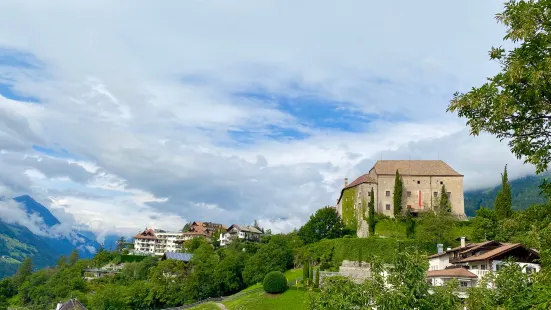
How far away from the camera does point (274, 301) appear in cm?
5981

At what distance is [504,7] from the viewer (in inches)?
486

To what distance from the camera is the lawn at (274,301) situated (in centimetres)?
5788

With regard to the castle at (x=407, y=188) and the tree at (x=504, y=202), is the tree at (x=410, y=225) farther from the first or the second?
the tree at (x=504, y=202)

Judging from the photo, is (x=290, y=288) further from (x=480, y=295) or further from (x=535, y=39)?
(x=535, y=39)

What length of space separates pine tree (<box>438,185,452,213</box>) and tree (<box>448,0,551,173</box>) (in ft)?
216

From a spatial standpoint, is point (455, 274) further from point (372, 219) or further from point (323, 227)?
point (323, 227)

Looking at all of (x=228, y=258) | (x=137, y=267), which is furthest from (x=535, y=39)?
(x=137, y=267)

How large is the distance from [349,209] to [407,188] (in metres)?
10.3

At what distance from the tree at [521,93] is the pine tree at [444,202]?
65715 mm

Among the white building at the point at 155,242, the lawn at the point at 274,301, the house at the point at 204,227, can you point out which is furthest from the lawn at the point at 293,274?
the white building at the point at 155,242

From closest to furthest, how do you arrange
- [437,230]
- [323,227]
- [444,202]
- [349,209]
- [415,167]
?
1. [437,230]
2. [444,202]
3. [323,227]
4. [415,167]
5. [349,209]

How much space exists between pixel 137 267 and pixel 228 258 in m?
29.4

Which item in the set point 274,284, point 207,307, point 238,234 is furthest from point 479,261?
point 238,234

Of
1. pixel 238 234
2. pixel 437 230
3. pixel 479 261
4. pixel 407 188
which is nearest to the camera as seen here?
pixel 479 261
